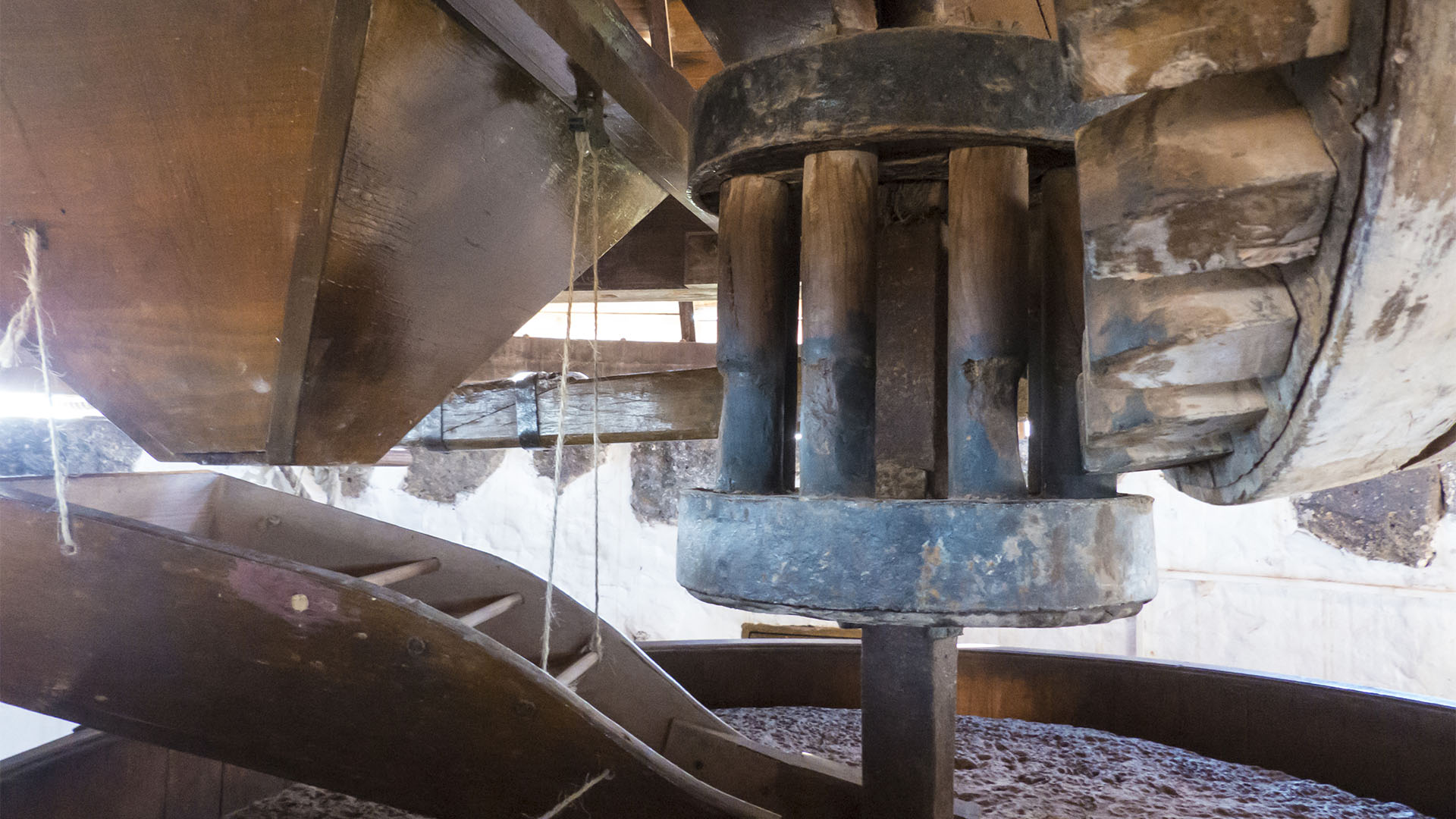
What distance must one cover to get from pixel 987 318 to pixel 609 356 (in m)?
1.95

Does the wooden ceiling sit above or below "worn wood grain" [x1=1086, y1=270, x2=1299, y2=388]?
above

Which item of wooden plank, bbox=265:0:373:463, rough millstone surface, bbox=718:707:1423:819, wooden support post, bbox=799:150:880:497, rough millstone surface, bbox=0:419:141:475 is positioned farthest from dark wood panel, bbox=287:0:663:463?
rough millstone surface, bbox=0:419:141:475

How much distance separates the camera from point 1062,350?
1.12 metres

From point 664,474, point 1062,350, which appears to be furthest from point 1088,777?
point 664,474

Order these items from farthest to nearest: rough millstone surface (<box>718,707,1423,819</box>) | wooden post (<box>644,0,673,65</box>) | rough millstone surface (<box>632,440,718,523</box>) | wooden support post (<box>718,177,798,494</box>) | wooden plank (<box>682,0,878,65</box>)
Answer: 1. rough millstone surface (<box>632,440,718,523</box>)
2. wooden post (<box>644,0,673,65</box>)
3. rough millstone surface (<box>718,707,1423,819</box>)
4. wooden plank (<box>682,0,878,65</box>)
5. wooden support post (<box>718,177,798,494</box>)

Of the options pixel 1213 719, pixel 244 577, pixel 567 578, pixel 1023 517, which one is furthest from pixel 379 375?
pixel 567 578

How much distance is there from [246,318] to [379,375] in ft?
0.69

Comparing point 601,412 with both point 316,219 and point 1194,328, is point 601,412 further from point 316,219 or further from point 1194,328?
point 1194,328

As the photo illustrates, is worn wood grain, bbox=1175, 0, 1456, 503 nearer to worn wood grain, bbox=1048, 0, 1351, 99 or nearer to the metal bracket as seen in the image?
worn wood grain, bbox=1048, 0, 1351, 99

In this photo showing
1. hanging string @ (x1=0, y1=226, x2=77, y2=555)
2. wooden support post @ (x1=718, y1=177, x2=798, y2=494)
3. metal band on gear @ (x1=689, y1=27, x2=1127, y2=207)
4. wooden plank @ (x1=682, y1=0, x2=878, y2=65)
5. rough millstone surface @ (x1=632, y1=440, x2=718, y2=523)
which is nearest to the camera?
hanging string @ (x1=0, y1=226, x2=77, y2=555)

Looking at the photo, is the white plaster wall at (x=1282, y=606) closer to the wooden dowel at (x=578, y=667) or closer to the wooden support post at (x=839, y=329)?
the wooden dowel at (x=578, y=667)

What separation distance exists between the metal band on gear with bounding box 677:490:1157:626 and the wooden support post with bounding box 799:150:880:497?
0.24ft

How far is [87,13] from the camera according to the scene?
3.00 feet

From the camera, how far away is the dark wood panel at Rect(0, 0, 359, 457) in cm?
92
